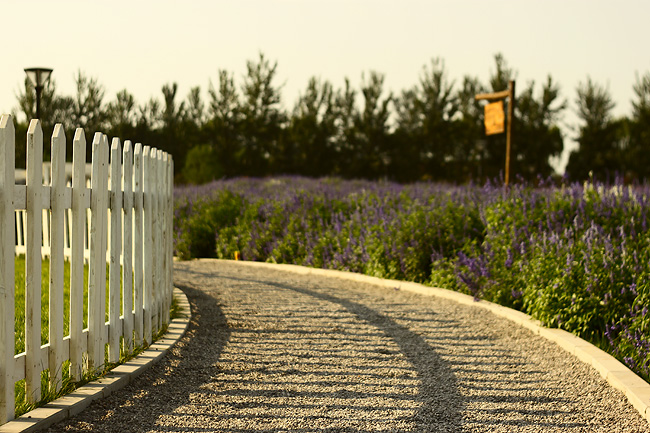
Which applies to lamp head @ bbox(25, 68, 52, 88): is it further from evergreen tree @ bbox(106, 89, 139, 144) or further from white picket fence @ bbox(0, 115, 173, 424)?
evergreen tree @ bbox(106, 89, 139, 144)

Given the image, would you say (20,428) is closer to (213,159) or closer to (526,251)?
(526,251)

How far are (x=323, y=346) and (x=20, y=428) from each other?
8.70 ft

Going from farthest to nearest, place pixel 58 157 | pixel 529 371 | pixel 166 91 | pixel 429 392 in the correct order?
1. pixel 166 91
2. pixel 529 371
3. pixel 429 392
4. pixel 58 157

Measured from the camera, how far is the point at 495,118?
443 inches

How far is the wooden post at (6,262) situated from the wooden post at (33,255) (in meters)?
0.14

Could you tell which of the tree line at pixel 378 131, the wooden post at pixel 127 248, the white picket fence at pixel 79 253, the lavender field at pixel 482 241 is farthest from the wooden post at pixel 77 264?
the tree line at pixel 378 131

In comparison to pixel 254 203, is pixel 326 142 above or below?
above

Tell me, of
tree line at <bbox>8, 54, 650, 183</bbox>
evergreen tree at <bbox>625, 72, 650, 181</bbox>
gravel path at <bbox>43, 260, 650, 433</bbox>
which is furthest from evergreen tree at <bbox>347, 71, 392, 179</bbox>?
gravel path at <bbox>43, 260, 650, 433</bbox>

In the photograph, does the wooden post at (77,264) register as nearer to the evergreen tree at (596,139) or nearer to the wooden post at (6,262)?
the wooden post at (6,262)

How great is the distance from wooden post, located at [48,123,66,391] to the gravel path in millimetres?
337

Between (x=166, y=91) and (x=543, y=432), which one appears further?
(x=166, y=91)

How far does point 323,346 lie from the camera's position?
5496 millimetres

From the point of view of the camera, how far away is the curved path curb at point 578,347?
161 inches

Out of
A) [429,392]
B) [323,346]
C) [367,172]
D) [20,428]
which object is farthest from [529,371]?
[367,172]
